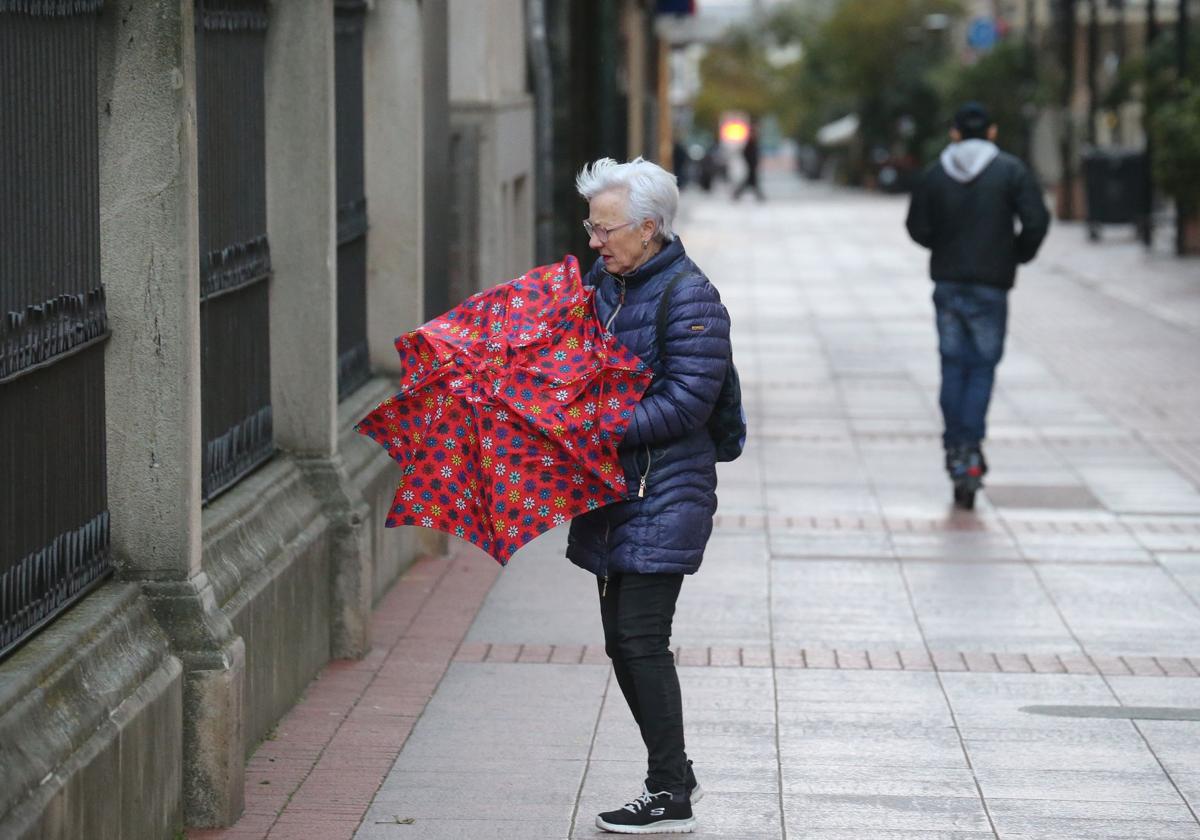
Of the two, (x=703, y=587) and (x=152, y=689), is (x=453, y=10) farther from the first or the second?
(x=152, y=689)

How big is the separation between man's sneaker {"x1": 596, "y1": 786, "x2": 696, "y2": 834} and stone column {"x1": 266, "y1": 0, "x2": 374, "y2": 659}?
7.12 feet

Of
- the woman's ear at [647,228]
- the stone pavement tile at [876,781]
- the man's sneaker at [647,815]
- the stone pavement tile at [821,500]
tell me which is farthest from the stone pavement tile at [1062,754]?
the stone pavement tile at [821,500]

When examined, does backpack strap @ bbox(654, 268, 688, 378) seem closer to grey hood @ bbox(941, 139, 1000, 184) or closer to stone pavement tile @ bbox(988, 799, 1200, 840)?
stone pavement tile @ bbox(988, 799, 1200, 840)

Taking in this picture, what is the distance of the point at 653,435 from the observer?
5.24 m

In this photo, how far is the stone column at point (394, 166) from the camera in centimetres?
905

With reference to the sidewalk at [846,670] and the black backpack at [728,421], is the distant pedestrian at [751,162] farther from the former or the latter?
the black backpack at [728,421]

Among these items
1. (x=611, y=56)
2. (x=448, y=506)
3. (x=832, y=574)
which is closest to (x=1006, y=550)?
(x=832, y=574)

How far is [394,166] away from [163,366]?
3.82m

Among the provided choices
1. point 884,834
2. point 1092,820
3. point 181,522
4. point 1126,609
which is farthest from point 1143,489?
point 181,522

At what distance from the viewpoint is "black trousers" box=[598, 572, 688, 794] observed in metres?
5.42

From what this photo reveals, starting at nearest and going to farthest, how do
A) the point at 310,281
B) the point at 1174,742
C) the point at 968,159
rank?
the point at 1174,742 → the point at 310,281 → the point at 968,159

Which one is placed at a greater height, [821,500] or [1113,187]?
[1113,187]

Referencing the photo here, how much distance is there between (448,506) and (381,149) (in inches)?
156

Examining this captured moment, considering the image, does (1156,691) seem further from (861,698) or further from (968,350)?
(968,350)
